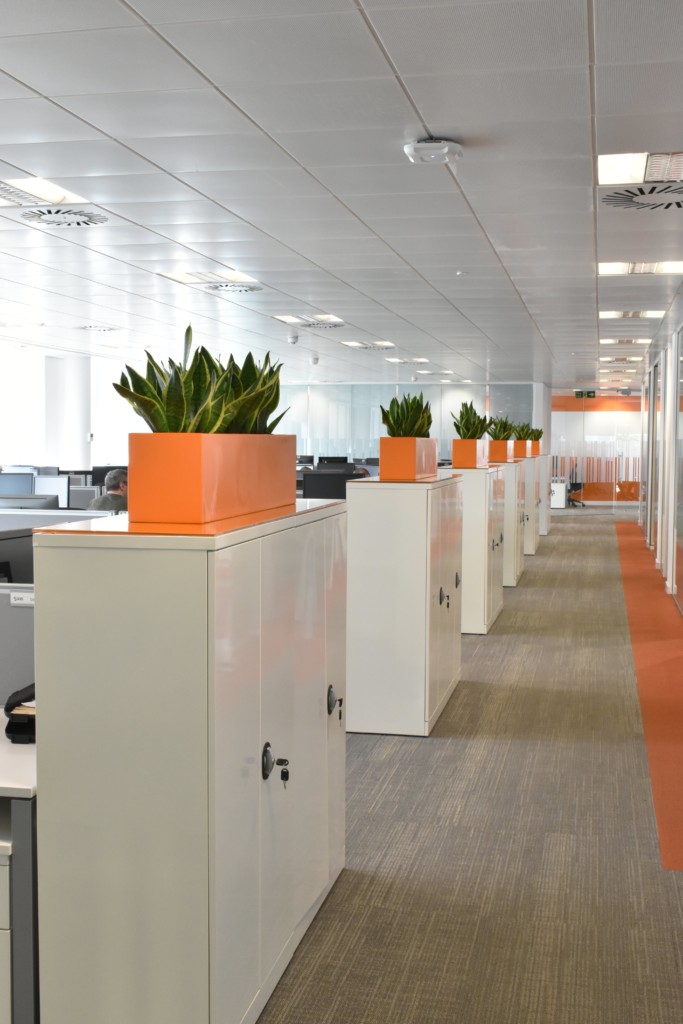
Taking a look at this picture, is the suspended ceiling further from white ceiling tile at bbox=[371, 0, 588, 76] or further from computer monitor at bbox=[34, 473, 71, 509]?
computer monitor at bbox=[34, 473, 71, 509]

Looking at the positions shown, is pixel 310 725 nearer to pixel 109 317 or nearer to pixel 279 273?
pixel 279 273

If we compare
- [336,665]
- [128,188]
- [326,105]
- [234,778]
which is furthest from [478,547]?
[234,778]

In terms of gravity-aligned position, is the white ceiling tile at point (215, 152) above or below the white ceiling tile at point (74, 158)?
below

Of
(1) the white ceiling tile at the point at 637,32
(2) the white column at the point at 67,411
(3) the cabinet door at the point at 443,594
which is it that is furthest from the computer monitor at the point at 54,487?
(1) the white ceiling tile at the point at 637,32

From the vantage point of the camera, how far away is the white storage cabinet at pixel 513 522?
10.6 metres

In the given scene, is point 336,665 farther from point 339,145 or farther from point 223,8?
point 339,145

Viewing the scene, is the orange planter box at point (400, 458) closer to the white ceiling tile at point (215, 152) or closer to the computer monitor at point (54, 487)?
the white ceiling tile at point (215, 152)

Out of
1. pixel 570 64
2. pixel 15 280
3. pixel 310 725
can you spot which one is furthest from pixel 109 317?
pixel 310 725

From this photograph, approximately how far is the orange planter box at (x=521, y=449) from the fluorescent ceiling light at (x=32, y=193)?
8014 mm

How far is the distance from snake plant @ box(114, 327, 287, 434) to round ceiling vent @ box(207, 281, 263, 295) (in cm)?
686

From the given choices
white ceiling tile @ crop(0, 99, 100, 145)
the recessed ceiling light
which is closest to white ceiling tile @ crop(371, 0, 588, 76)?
white ceiling tile @ crop(0, 99, 100, 145)

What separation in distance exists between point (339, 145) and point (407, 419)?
1.54 m

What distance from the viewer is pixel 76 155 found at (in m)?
5.19

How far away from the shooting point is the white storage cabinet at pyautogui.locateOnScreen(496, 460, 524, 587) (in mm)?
10617
